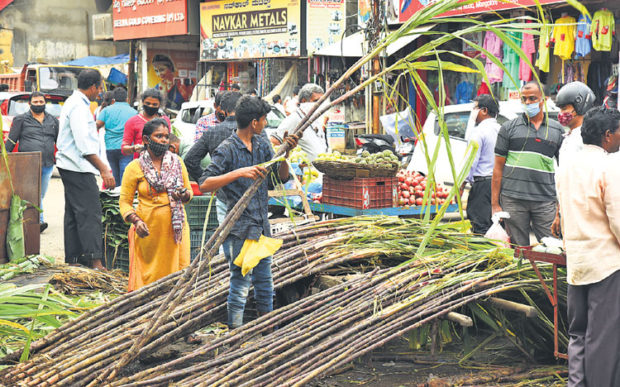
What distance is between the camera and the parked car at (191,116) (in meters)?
15.6

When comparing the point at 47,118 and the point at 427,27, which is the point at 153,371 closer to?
the point at 47,118

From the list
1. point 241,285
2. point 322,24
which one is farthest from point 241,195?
point 322,24

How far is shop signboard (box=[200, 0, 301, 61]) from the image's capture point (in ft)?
69.9

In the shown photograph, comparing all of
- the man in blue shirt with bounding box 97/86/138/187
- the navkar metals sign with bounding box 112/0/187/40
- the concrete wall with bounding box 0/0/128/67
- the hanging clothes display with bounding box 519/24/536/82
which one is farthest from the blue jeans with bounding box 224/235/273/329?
the concrete wall with bounding box 0/0/128/67

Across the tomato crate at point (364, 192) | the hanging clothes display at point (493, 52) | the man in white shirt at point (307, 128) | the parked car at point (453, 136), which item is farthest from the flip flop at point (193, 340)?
the hanging clothes display at point (493, 52)

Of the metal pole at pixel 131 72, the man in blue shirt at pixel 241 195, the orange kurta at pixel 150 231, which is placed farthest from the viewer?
the metal pole at pixel 131 72

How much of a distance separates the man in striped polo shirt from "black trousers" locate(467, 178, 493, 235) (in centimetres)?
123

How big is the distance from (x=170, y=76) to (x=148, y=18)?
2.34m

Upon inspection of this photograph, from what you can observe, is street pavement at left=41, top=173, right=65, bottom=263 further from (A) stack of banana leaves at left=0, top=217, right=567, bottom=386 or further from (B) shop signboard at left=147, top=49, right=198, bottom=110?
(B) shop signboard at left=147, top=49, right=198, bottom=110

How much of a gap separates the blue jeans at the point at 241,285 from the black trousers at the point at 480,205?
367 cm

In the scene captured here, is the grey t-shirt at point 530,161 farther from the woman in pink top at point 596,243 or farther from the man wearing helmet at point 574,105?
the woman in pink top at point 596,243

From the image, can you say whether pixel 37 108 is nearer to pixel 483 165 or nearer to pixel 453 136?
pixel 483 165

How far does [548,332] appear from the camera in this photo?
5.03 meters

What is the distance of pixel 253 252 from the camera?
5.06m
